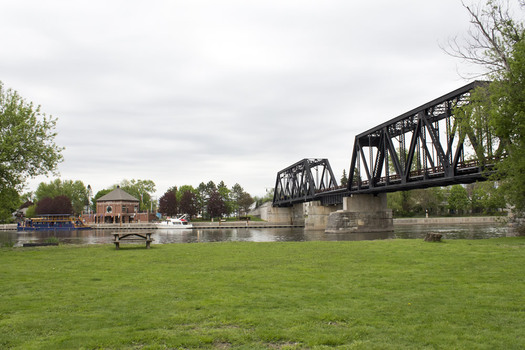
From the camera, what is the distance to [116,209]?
127562 mm

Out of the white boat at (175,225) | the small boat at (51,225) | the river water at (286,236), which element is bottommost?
the river water at (286,236)

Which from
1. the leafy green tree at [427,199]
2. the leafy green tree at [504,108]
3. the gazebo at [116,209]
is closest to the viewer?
the leafy green tree at [504,108]

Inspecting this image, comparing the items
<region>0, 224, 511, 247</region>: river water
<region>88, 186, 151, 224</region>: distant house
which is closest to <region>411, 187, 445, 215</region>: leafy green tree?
<region>0, 224, 511, 247</region>: river water

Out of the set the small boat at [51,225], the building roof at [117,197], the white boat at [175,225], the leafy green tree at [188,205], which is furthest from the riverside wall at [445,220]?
the small boat at [51,225]

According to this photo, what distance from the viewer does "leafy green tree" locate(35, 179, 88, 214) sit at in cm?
15212

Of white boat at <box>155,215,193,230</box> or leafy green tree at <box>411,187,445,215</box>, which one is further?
leafy green tree at <box>411,187,445,215</box>

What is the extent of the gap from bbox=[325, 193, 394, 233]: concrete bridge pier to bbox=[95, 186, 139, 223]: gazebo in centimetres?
7953

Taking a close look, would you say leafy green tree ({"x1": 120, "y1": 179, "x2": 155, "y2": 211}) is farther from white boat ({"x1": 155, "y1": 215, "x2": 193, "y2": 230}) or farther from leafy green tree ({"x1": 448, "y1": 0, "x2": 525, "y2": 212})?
leafy green tree ({"x1": 448, "y1": 0, "x2": 525, "y2": 212})

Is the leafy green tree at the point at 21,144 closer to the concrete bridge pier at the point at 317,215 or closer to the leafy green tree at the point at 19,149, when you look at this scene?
the leafy green tree at the point at 19,149

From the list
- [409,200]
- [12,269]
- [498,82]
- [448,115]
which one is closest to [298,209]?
[409,200]

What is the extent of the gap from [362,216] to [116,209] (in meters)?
86.8

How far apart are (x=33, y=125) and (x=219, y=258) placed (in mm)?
16797

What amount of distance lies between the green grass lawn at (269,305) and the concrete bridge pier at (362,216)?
51604 millimetres

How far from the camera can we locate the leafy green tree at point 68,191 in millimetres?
152125
